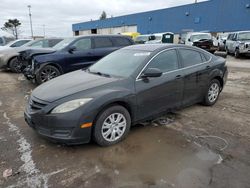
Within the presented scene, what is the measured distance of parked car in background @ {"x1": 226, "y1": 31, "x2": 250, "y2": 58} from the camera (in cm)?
1606

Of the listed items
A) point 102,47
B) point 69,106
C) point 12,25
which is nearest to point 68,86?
point 69,106

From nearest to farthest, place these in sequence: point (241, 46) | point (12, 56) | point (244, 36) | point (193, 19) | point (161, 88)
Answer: point (161, 88) → point (12, 56) → point (241, 46) → point (244, 36) → point (193, 19)

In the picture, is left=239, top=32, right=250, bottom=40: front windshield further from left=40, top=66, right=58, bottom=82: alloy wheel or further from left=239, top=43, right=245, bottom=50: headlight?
left=40, top=66, right=58, bottom=82: alloy wheel

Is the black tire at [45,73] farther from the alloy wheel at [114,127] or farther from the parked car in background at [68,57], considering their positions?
the alloy wheel at [114,127]

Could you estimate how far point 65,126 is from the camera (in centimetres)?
344

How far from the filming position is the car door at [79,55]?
810cm

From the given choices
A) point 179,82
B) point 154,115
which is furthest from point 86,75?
point 179,82

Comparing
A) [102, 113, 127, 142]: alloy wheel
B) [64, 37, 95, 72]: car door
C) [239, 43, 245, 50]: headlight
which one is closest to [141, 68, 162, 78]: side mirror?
[102, 113, 127, 142]: alloy wheel

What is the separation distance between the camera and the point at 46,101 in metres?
3.58

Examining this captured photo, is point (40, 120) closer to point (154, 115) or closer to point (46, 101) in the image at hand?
point (46, 101)

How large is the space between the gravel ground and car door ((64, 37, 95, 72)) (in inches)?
134

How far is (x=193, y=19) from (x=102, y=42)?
2961cm

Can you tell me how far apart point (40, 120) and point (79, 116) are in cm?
62

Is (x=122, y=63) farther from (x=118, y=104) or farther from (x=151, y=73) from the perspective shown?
(x=118, y=104)
